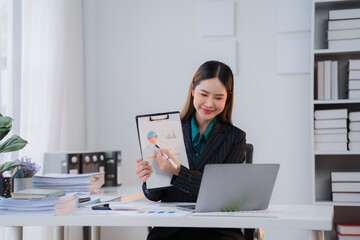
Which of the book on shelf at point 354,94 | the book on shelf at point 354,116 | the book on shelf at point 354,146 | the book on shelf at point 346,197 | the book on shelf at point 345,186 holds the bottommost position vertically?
the book on shelf at point 346,197

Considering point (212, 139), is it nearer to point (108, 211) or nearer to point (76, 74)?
point (108, 211)

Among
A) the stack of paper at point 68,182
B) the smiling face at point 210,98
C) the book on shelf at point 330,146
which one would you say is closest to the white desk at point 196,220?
the smiling face at point 210,98

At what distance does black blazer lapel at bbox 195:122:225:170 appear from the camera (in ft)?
6.25

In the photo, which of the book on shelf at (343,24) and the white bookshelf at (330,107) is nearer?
the book on shelf at (343,24)

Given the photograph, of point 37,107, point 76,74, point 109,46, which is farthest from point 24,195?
point 109,46

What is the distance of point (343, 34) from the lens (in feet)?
9.63

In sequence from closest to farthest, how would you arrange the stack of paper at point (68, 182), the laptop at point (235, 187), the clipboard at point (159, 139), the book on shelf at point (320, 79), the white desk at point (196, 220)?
1. the white desk at point (196, 220)
2. the laptop at point (235, 187)
3. the clipboard at point (159, 139)
4. the stack of paper at point (68, 182)
5. the book on shelf at point (320, 79)

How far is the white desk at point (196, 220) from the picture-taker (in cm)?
131

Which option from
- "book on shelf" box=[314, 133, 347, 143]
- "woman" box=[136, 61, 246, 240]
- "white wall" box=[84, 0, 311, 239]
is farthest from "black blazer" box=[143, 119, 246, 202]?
"white wall" box=[84, 0, 311, 239]

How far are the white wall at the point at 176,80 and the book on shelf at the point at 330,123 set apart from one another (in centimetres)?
27

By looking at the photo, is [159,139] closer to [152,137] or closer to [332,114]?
[152,137]

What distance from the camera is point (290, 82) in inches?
127

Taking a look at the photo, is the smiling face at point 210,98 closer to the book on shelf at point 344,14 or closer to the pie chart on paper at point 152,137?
the pie chart on paper at point 152,137

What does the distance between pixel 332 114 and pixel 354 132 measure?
0.57ft
